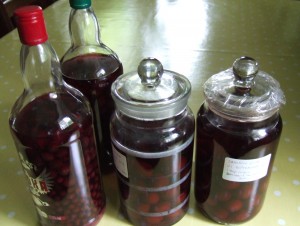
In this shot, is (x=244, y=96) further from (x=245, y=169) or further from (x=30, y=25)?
(x=30, y=25)

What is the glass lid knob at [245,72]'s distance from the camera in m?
0.41

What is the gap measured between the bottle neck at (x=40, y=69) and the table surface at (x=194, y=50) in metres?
0.21

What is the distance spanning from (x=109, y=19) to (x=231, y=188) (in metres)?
0.85

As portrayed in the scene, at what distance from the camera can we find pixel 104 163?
1.91 ft

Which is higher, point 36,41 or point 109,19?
point 36,41

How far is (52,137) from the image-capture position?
41 centimetres

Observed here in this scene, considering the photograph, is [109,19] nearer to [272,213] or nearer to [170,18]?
[170,18]

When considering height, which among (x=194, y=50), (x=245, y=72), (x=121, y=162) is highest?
(x=245, y=72)

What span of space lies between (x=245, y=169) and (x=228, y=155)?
28 mm

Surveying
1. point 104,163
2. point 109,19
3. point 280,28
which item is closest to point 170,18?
point 109,19

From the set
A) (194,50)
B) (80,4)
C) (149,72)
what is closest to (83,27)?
(80,4)

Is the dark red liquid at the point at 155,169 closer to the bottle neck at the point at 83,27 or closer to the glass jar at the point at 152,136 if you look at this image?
the glass jar at the point at 152,136

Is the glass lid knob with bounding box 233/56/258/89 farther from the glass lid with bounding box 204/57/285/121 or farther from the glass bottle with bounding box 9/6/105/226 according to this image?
the glass bottle with bounding box 9/6/105/226

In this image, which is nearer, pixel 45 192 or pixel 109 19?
pixel 45 192
